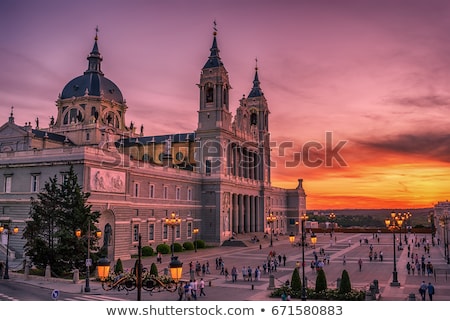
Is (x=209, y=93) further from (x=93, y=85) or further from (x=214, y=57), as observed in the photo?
(x=93, y=85)

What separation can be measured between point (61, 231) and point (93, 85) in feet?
174

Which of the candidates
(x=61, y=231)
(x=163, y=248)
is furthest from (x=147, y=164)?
(x=61, y=231)

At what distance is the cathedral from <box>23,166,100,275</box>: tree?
6.05m

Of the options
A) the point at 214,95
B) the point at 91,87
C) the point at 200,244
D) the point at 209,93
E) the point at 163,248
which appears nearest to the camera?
the point at 163,248

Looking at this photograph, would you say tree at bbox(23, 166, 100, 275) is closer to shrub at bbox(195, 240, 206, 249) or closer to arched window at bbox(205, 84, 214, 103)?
shrub at bbox(195, 240, 206, 249)

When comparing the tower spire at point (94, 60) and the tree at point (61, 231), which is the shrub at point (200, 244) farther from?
the tower spire at point (94, 60)

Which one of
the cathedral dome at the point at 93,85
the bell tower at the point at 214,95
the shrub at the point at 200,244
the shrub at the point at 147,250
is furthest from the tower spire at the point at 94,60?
the shrub at the point at 147,250

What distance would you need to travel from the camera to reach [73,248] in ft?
125

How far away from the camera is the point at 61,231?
38094mm

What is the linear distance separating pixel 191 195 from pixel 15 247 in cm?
3163

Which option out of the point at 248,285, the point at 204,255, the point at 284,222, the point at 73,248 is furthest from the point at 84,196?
the point at 284,222

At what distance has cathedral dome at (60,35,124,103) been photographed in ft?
282

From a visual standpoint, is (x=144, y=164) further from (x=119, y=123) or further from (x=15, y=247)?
(x=119, y=123)
